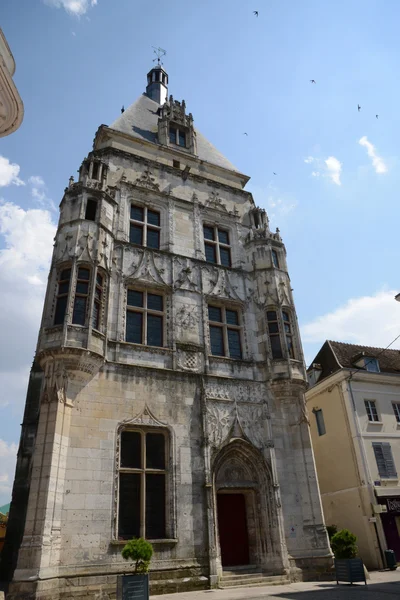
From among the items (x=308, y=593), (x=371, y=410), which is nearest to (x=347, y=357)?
(x=371, y=410)

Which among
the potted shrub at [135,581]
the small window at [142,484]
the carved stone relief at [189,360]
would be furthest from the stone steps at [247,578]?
the carved stone relief at [189,360]

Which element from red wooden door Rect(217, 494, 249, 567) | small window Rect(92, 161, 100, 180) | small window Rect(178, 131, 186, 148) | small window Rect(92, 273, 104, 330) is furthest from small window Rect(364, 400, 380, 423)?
small window Rect(92, 161, 100, 180)

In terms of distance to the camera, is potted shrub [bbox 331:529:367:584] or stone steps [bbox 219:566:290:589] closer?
potted shrub [bbox 331:529:367:584]

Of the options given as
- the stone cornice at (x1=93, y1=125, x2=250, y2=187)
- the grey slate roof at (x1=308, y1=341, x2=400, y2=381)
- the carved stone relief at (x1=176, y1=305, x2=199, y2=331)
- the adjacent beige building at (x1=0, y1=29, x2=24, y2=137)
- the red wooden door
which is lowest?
the red wooden door

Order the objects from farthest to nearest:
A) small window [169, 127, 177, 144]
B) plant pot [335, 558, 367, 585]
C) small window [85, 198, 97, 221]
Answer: small window [169, 127, 177, 144]
small window [85, 198, 97, 221]
plant pot [335, 558, 367, 585]

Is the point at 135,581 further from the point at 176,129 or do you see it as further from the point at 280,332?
the point at 176,129

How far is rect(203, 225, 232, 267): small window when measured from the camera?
60.7 ft

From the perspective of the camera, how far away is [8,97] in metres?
4.09

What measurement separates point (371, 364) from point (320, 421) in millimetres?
4050

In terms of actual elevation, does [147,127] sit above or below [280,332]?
above

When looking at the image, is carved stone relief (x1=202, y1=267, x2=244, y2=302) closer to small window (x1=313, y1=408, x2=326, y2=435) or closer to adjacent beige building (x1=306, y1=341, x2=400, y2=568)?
adjacent beige building (x1=306, y1=341, x2=400, y2=568)

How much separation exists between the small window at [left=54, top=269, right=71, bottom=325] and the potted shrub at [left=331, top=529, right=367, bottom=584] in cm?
1085

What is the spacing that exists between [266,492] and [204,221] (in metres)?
11.5

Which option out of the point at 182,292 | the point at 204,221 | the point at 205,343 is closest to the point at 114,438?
the point at 205,343
